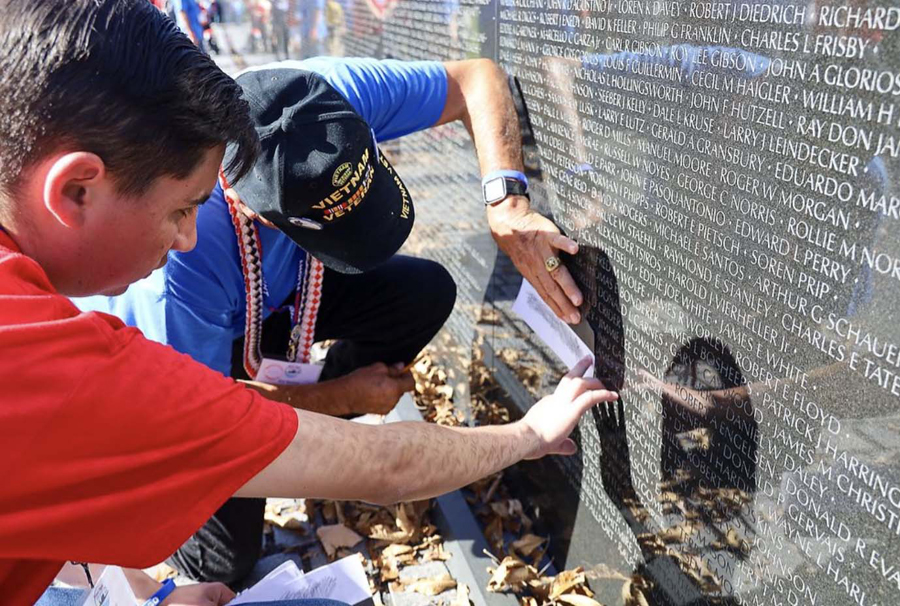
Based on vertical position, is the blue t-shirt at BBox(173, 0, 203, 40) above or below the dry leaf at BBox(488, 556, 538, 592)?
above

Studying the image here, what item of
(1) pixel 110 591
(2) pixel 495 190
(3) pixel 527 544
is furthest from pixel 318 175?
(3) pixel 527 544

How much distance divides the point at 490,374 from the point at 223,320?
1184mm

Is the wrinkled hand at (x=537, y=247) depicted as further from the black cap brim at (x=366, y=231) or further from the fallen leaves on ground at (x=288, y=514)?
the fallen leaves on ground at (x=288, y=514)

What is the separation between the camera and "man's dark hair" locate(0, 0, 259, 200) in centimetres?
124

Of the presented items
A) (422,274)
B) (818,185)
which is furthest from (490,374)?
(818,185)

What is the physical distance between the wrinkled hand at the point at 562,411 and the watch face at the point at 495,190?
0.62 meters

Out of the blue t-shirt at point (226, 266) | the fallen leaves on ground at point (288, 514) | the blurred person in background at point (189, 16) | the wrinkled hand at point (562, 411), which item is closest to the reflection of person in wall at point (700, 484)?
the wrinkled hand at point (562, 411)

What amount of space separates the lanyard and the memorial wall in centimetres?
82

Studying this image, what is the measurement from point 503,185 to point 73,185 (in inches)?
56.1

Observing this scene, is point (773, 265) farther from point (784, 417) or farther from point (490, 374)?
point (490, 374)

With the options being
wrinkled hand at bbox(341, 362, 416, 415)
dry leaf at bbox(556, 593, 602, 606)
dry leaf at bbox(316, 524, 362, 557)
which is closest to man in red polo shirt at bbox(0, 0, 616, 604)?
dry leaf at bbox(556, 593, 602, 606)

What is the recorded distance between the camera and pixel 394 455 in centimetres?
160

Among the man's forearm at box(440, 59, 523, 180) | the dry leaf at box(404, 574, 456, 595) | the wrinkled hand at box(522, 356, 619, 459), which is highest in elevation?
the man's forearm at box(440, 59, 523, 180)

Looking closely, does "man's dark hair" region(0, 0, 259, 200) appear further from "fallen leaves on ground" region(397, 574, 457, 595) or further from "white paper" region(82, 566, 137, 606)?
"fallen leaves on ground" region(397, 574, 457, 595)
